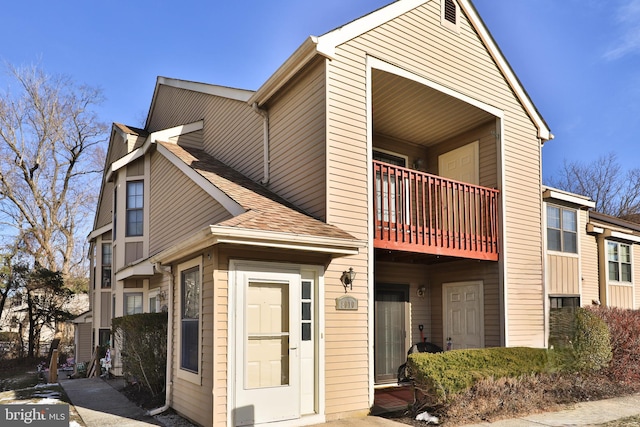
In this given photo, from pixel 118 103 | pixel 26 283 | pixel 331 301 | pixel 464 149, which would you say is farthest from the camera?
pixel 118 103

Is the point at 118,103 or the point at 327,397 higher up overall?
the point at 118,103

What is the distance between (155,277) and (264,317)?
6619mm

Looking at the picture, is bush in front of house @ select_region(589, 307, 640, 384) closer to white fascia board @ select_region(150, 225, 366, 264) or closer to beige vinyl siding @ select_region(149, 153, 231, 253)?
white fascia board @ select_region(150, 225, 366, 264)

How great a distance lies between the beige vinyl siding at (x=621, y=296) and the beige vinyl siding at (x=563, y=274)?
233 cm

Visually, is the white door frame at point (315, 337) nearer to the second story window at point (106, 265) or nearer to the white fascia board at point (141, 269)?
the white fascia board at point (141, 269)

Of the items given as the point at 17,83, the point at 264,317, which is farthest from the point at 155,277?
the point at 17,83

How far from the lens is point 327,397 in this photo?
23.6ft

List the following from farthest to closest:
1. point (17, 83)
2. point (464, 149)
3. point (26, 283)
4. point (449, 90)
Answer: point (17, 83), point (26, 283), point (464, 149), point (449, 90)

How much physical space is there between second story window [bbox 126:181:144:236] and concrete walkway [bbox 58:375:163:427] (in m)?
3.95

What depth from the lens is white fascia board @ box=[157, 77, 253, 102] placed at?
10755mm

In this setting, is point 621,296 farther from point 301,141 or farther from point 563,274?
point 301,141

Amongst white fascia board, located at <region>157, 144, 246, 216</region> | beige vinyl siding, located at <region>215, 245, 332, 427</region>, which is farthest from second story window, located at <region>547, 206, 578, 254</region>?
beige vinyl siding, located at <region>215, 245, 332, 427</region>

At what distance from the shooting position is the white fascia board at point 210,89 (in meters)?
10.8

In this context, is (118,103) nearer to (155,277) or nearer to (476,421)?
(155,277)
